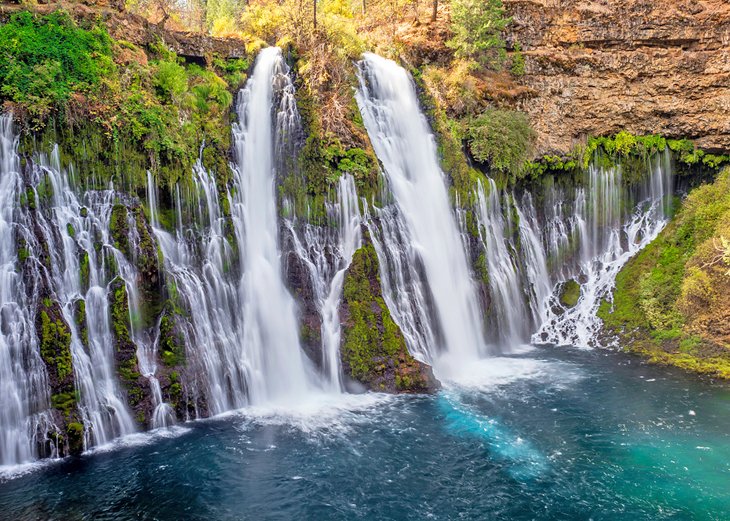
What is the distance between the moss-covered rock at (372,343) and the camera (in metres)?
14.2

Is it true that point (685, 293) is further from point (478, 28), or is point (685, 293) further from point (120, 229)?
point (120, 229)

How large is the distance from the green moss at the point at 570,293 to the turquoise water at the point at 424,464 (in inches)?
254

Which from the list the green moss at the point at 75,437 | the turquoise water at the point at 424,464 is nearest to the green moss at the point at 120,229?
the green moss at the point at 75,437

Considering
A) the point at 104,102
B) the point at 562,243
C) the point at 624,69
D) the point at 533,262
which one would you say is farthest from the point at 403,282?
the point at 624,69

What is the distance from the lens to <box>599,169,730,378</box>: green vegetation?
642 inches

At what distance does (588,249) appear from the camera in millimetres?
22000

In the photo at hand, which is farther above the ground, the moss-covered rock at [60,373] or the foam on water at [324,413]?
the moss-covered rock at [60,373]

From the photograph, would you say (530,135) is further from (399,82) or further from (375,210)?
(375,210)

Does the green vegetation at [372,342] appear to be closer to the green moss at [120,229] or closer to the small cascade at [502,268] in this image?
the small cascade at [502,268]

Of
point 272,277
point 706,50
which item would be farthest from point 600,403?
point 706,50

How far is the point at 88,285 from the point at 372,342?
6.84 meters

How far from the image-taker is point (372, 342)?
14.6 metres

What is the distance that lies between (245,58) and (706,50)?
1797 cm

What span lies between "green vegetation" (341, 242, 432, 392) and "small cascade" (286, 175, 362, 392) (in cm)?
29
